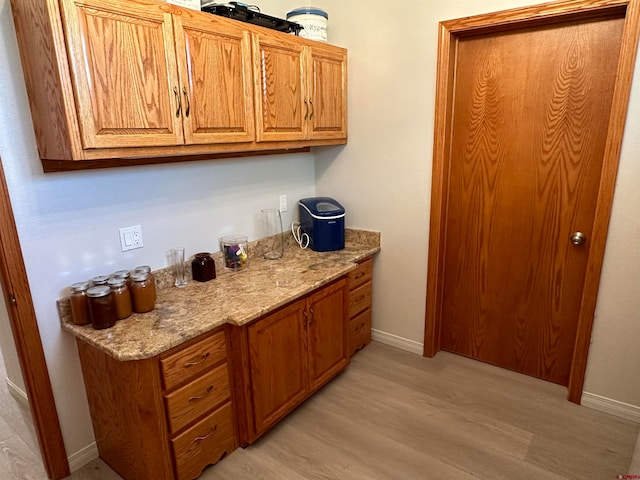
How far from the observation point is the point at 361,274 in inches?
111

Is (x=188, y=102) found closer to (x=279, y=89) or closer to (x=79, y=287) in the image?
(x=279, y=89)

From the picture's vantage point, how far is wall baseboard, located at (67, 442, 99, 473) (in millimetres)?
1956

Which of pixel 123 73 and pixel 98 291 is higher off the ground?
pixel 123 73

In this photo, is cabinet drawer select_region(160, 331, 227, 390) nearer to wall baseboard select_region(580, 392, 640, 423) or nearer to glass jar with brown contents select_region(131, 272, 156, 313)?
glass jar with brown contents select_region(131, 272, 156, 313)

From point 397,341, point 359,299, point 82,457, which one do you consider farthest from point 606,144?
point 82,457

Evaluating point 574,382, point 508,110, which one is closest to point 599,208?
point 508,110

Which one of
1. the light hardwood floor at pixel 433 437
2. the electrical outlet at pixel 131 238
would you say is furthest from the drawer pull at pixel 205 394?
the electrical outlet at pixel 131 238

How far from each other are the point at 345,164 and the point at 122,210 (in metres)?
1.53

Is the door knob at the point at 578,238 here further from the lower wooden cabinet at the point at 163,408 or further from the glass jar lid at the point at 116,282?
the glass jar lid at the point at 116,282

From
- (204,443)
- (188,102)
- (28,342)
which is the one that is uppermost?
(188,102)

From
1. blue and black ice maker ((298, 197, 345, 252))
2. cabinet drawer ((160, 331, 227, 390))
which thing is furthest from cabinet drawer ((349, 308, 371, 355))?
cabinet drawer ((160, 331, 227, 390))

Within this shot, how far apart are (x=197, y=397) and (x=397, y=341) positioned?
64.7 inches

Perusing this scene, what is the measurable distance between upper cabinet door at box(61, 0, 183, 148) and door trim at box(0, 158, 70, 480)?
0.46 m

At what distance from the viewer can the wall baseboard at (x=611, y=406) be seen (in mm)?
2199
